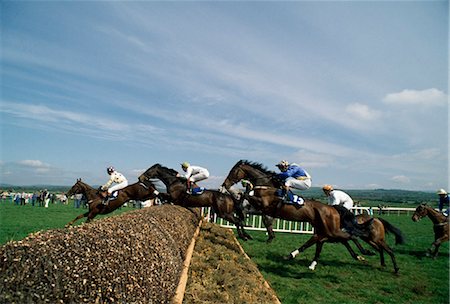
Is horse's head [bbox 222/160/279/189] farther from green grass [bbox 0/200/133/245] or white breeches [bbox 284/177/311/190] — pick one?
green grass [bbox 0/200/133/245]

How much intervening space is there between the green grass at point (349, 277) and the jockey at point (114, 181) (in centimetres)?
471

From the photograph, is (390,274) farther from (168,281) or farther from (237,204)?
(168,281)

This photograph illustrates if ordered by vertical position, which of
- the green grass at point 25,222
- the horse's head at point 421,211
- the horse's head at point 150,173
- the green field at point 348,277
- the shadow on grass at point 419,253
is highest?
the horse's head at point 150,173

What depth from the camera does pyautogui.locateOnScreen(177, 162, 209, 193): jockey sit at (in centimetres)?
1002

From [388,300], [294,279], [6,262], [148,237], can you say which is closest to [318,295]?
[294,279]

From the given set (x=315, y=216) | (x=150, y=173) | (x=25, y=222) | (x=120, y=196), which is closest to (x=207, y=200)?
(x=150, y=173)

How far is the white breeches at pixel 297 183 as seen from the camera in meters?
7.40

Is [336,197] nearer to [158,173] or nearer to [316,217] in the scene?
[316,217]

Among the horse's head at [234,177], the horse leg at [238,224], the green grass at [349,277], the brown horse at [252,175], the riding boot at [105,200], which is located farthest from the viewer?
the riding boot at [105,200]

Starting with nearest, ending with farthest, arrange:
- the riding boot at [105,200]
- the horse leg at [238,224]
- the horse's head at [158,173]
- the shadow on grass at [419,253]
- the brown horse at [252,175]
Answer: the brown horse at [252,175] → the shadow on grass at [419,253] → the horse leg at [238,224] → the riding boot at [105,200] → the horse's head at [158,173]

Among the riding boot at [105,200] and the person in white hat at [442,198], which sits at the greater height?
the person in white hat at [442,198]

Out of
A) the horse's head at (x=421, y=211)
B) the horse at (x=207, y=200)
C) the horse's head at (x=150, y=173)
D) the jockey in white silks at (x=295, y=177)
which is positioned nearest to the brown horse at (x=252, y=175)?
the jockey in white silks at (x=295, y=177)

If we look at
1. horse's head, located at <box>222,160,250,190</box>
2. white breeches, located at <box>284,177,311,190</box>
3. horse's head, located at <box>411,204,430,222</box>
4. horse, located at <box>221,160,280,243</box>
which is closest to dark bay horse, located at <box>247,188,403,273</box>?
white breeches, located at <box>284,177,311,190</box>

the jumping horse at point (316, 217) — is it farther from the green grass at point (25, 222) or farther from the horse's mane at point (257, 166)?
the green grass at point (25, 222)
